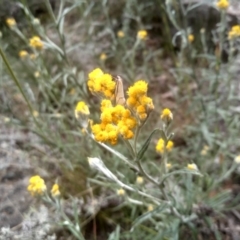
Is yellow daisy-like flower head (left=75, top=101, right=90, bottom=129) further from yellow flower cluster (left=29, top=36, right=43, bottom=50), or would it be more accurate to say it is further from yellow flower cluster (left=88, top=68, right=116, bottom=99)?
yellow flower cluster (left=29, top=36, right=43, bottom=50)

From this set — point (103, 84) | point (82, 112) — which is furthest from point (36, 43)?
point (103, 84)

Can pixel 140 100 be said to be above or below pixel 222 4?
above

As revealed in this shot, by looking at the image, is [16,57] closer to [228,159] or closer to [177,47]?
[177,47]

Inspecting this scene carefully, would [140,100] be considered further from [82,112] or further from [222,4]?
[222,4]

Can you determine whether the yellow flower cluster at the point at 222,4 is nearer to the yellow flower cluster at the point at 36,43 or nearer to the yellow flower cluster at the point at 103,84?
the yellow flower cluster at the point at 36,43

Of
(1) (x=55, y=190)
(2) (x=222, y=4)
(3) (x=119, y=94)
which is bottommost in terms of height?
(1) (x=55, y=190)

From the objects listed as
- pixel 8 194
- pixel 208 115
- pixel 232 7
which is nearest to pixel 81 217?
pixel 8 194
